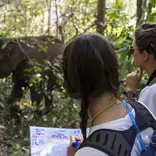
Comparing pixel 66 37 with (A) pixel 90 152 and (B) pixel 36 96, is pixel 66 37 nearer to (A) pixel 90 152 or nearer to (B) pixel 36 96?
(B) pixel 36 96

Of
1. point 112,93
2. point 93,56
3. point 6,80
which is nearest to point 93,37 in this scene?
point 93,56

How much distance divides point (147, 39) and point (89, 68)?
2.45 ft

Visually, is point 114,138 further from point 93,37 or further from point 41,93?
point 41,93

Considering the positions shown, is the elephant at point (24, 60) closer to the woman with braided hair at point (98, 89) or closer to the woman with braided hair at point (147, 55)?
the woman with braided hair at point (147, 55)

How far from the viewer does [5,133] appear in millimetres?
5215

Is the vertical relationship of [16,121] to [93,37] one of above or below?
below

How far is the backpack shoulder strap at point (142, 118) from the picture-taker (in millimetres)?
1133

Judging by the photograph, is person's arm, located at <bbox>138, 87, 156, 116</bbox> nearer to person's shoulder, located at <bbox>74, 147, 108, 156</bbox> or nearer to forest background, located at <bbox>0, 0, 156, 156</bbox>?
person's shoulder, located at <bbox>74, 147, 108, 156</bbox>

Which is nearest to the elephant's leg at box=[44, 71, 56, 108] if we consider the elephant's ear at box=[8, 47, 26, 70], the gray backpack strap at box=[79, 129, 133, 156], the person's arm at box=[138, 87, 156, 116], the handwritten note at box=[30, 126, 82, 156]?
the elephant's ear at box=[8, 47, 26, 70]

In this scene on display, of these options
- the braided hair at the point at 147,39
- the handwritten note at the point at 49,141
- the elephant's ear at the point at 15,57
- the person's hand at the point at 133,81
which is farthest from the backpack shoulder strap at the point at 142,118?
the elephant's ear at the point at 15,57

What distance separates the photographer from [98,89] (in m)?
1.13

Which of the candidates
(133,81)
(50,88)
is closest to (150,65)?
(133,81)

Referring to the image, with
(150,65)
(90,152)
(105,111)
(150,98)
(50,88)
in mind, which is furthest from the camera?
(50,88)

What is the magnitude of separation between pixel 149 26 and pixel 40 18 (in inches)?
303
